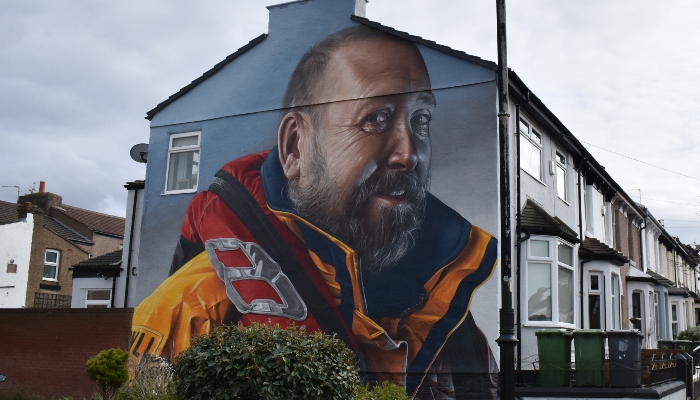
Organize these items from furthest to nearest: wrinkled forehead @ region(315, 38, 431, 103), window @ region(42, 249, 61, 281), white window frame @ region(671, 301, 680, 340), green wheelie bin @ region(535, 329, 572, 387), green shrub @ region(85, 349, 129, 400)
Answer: window @ region(42, 249, 61, 281) < white window frame @ region(671, 301, 680, 340) < wrinkled forehead @ region(315, 38, 431, 103) < green shrub @ region(85, 349, 129, 400) < green wheelie bin @ region(535, 329, 572, 387)

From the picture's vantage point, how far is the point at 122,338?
1981 cm

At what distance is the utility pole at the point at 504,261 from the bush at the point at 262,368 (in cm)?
220

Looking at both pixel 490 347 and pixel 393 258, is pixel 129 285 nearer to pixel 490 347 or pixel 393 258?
pixel 393 258

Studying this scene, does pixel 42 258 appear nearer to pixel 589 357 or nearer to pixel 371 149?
pixel 371 149

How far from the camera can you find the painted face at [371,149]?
56.9ft

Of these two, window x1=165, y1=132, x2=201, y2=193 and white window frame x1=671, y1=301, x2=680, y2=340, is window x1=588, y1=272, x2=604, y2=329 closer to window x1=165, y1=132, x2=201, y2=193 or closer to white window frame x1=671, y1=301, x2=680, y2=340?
window x1=165, y1=132, x2=201, y2=193

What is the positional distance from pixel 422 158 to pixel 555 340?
16.8 feet

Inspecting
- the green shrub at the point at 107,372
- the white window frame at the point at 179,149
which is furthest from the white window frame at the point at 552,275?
the white window frame at the point at 179,149

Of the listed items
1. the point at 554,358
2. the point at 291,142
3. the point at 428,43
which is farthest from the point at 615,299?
the point at 291,142

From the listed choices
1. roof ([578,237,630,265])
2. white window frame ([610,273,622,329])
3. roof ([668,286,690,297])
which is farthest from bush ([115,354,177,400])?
roof ([668,286,690,297])

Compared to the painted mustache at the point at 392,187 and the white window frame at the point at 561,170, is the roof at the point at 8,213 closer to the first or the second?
the painted mustache at the point at 392,187

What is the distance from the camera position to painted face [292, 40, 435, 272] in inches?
683

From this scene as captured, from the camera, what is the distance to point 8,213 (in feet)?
120

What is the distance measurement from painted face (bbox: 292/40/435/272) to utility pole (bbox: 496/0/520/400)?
5652mm
